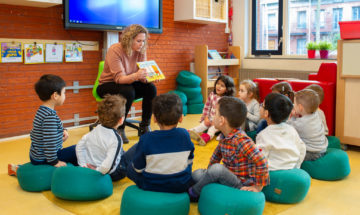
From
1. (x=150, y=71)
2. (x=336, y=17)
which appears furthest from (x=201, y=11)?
(x=150, y=71)

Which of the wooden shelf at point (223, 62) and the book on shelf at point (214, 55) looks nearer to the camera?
the wooden shelf at point (223, 62)

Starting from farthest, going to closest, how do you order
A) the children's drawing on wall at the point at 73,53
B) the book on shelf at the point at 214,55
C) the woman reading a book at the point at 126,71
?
the book on shelf at the point at 214,55
the children's drawing on wall at the point at 73,53
the woman reading a book at the point at 126,71

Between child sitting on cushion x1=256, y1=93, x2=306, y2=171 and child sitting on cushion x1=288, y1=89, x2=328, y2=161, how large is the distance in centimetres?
40

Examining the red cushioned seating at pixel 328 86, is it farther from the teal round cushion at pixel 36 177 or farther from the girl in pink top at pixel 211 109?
the teal round cushion at pixel 36 177

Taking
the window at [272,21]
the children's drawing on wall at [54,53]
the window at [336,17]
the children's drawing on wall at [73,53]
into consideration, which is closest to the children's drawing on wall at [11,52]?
the children's drawing on wall at [54,53]

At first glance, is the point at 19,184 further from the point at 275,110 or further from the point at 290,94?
the point at 290,94

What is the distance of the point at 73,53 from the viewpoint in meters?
4.33

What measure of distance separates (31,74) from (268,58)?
11.8 ft

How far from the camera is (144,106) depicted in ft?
12.9

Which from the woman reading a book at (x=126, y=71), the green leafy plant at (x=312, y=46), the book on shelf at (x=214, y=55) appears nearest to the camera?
the woman reading a book at (x=126, y=71)

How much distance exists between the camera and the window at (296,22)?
5.33 meters

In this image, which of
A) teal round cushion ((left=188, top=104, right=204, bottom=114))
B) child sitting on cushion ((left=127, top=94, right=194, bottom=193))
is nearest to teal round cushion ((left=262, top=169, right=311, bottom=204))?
child sitting on cushion ((left=127, top=94, right=194, bottom=193))

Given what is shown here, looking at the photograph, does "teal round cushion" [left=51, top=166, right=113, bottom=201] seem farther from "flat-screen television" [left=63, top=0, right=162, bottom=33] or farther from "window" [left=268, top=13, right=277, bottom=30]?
"window" [left=268, top=13, right=277, bottom=30]

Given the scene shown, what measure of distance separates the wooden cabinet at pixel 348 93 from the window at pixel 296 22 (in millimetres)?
2155
